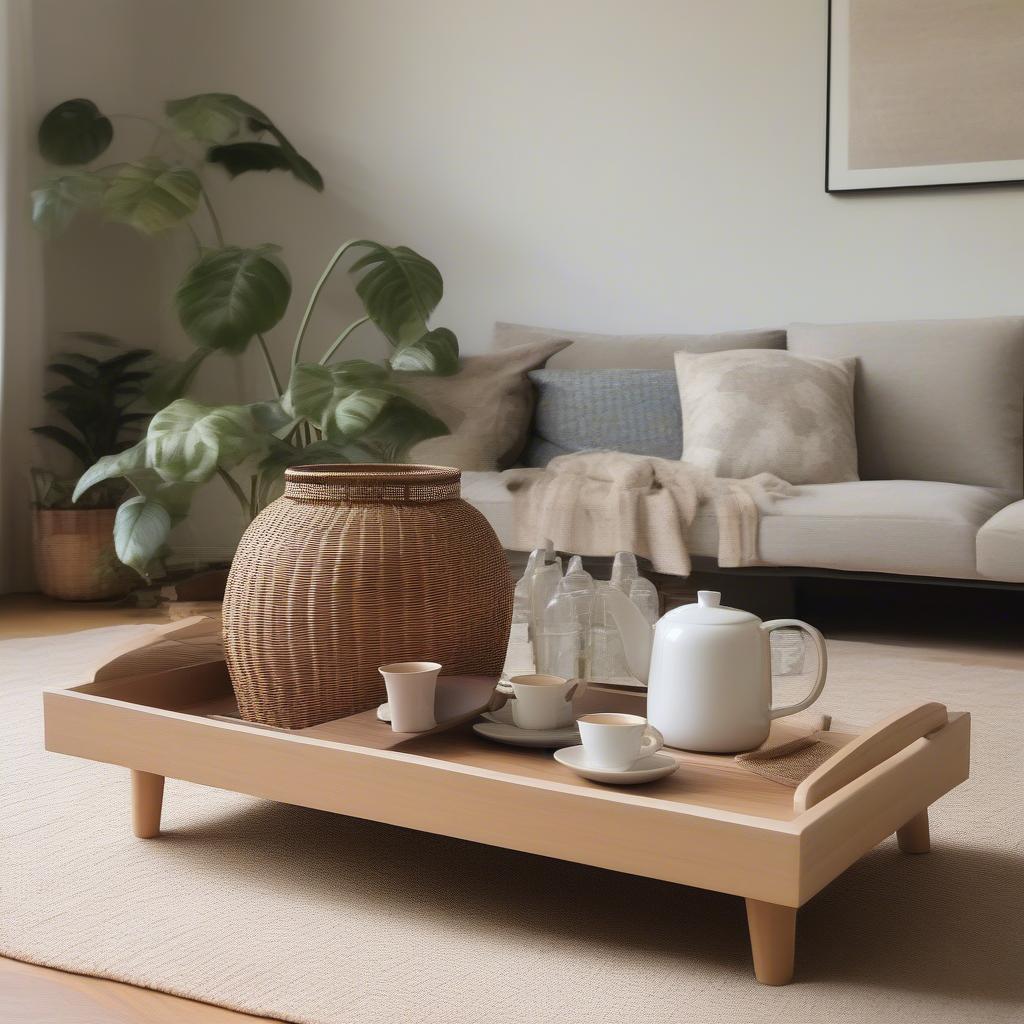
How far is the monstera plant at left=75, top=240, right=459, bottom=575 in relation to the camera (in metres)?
3.47

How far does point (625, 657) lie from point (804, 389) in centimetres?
198

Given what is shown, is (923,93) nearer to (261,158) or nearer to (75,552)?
(261,158)

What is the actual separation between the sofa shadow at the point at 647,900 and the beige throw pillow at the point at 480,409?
6.97ft

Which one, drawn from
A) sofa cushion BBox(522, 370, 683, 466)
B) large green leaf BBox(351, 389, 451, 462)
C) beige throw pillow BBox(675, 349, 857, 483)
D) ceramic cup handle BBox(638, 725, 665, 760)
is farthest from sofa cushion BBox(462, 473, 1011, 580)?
ceramic cup handle BBox(638, 725, 665, 760)

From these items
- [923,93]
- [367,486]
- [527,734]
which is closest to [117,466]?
[367,486]

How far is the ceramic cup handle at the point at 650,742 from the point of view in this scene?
151 centimetres

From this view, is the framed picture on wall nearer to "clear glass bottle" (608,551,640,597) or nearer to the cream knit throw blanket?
the cream knit throw blanket

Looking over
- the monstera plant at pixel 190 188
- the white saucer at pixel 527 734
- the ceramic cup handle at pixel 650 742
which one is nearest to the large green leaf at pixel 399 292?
the monstera plant at pixel 190 188

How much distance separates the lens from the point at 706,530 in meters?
3.42

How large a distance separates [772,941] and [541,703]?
429mm

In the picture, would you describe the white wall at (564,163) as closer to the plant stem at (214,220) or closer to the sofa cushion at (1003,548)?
the plant stem at (214,220)

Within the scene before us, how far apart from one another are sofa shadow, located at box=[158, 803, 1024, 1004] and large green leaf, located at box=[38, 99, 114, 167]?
10.1ft

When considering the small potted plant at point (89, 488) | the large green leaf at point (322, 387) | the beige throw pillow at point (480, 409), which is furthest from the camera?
the small potted plant at point (89, 488)

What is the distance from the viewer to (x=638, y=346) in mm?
4117
